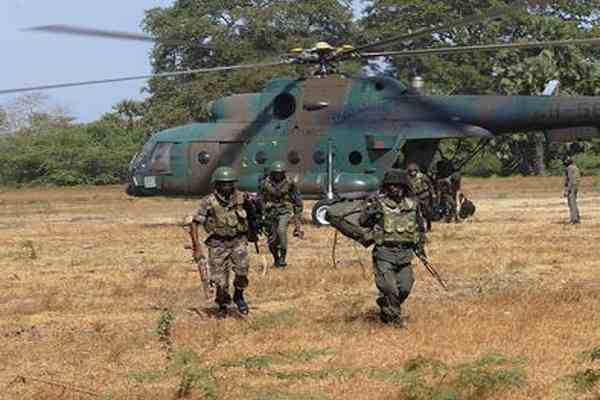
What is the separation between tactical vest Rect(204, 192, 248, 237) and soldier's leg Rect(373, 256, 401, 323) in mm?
1535

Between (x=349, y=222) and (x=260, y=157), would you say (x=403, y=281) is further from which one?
(x=260, y=157)

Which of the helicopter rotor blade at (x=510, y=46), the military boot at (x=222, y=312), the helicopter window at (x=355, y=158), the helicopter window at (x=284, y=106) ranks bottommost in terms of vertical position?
the military boot at (x=222, y=312)

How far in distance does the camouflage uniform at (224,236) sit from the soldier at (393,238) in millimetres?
1360

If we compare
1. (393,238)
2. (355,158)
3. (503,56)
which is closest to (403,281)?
(393,238)

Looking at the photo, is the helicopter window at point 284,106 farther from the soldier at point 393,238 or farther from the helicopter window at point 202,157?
the soldier at point 393,238

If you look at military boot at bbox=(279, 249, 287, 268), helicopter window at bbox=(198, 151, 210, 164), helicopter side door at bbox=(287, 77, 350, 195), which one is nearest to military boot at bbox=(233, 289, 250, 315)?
military boot at bbox=(279, 249, 287, 268)

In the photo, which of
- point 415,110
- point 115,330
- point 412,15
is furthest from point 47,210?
point 412,15

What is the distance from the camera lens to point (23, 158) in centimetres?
5341

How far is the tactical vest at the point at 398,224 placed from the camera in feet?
32.9

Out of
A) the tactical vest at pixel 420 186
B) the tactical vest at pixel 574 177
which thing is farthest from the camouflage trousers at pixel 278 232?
the tactical vest at pixel 574 177

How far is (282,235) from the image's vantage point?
1509 centimetres

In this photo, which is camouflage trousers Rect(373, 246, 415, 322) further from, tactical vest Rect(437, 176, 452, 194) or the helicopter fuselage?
tactical vest Rect(437, 176, 452, 194)

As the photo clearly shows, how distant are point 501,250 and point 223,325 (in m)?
7.37

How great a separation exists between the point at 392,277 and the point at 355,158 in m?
10.5
